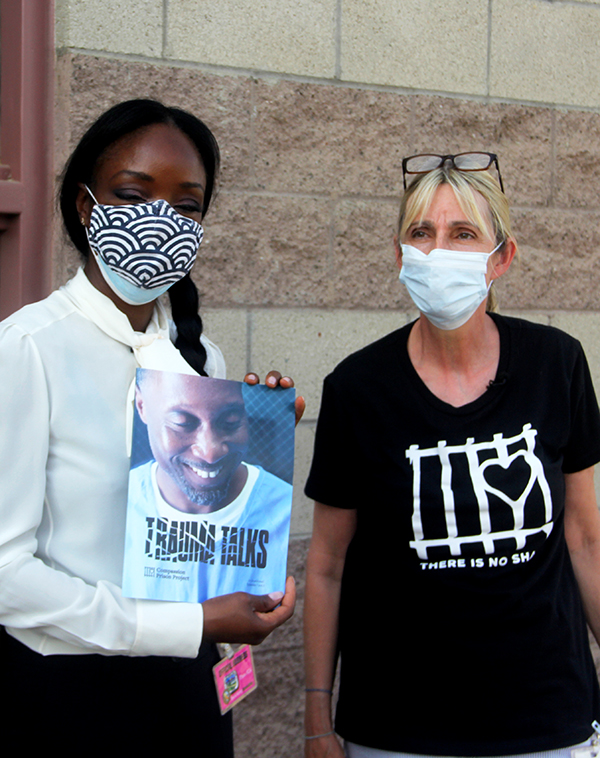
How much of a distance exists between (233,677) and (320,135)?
82.5 inches

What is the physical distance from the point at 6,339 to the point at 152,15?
1.84 m

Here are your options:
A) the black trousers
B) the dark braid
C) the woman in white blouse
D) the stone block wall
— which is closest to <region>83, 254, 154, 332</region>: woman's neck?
the woman in white blouse

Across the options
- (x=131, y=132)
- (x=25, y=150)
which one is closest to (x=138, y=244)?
(x=131, y=132)

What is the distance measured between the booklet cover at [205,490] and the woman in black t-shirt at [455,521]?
363 millimetres

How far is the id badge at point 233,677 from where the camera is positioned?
1.70 meters

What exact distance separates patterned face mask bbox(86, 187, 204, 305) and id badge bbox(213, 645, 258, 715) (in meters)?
0.81

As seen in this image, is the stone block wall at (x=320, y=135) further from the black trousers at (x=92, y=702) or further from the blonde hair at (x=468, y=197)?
the black trousers at (x=92, y=702)

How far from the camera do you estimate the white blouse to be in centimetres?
139

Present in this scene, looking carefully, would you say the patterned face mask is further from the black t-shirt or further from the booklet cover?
the black t-shirt

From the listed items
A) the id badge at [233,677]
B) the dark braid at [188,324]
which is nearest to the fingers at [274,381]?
the dark braid at [188,324]

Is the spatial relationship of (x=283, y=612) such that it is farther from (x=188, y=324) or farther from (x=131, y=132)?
(x=131, y=132)

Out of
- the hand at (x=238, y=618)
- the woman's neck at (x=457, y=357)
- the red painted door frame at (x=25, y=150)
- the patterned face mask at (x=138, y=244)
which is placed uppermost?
the red painted door frame at (x=25, y=150)

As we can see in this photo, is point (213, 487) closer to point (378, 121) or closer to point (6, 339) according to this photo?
point (6, 339)

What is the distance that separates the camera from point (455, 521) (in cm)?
186
